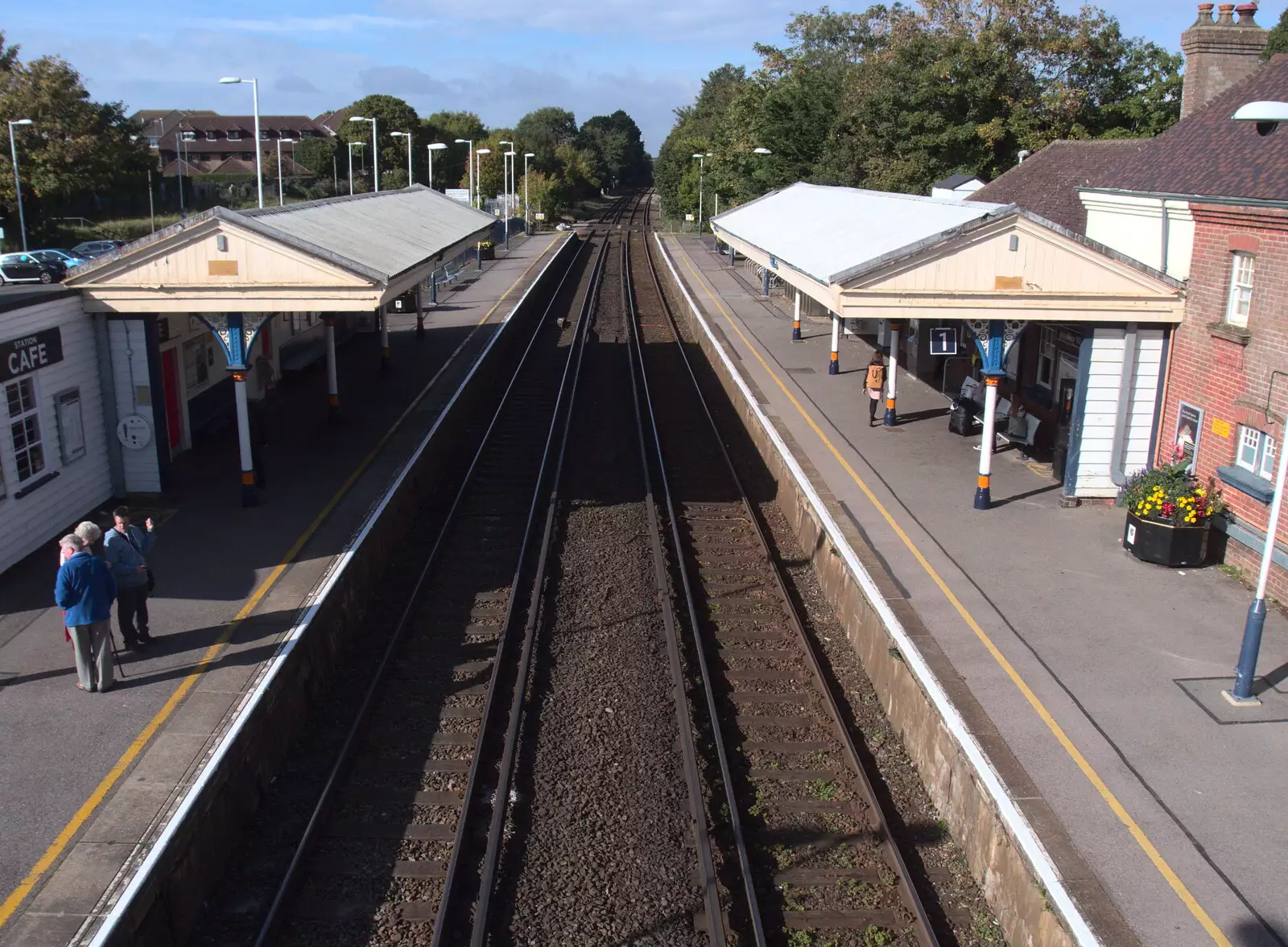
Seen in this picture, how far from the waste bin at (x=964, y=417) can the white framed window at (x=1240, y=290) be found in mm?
5601

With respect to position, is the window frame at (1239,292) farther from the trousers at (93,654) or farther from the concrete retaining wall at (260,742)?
the trousers at (93,654)

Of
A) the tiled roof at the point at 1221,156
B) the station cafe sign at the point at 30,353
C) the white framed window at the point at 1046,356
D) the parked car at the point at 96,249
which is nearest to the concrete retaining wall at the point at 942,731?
the white framed window at the point at 1046,356

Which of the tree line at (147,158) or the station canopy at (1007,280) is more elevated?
the tree line at (147,158)

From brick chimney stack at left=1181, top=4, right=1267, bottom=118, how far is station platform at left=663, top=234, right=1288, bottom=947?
803 cm

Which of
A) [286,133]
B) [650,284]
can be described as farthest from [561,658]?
[286,133]

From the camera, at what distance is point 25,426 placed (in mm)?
11945

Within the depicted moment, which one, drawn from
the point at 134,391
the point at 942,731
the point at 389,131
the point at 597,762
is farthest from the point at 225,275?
the point at 389,131

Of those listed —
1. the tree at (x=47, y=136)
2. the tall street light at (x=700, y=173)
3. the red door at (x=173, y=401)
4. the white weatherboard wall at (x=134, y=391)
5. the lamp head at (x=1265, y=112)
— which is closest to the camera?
the lamp head at (x=1265, y=112)

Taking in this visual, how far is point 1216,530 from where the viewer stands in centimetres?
1249

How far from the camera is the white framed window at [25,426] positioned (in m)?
11.7

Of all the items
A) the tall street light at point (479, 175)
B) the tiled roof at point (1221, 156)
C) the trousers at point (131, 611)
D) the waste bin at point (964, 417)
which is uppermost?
the tall street light at point (479, 175)

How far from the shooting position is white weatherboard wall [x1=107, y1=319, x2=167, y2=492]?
1377 centimetres

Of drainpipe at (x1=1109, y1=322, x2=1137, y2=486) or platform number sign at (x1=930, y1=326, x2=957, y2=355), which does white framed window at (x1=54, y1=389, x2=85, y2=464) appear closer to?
platform number sign at (x1=930, y1=326, x2=957, y2=355)

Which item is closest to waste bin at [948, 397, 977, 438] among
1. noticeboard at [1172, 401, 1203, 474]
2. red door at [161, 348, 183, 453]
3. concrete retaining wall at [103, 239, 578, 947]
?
noticeboard at [1172, 401, 1203, 474]
